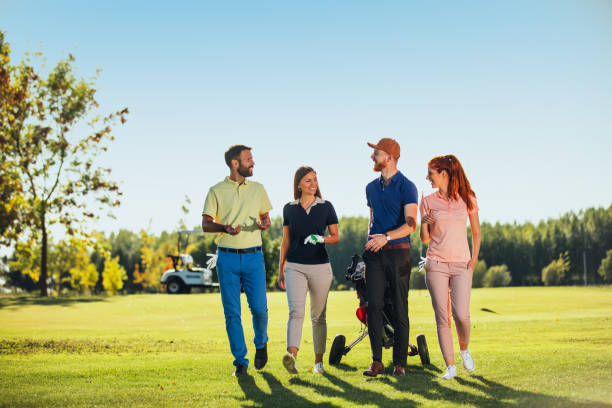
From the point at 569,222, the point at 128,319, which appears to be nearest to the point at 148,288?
the point at 569,222

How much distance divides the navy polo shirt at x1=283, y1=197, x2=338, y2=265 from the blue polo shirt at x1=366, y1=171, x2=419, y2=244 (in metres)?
0.57

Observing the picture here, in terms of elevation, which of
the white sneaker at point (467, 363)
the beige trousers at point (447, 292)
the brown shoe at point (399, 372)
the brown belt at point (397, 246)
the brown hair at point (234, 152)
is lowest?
the brown shoe at point (399, 372)

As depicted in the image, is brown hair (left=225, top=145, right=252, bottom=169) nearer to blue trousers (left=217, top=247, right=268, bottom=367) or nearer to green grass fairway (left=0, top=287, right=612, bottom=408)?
blue trousers (left=217, top=247, right=268, bottom=367)

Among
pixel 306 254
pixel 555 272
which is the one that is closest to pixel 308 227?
pixel 306 254

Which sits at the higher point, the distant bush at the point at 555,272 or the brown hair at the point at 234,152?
the brown hair at the point at 234,152

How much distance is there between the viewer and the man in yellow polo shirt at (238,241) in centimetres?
768

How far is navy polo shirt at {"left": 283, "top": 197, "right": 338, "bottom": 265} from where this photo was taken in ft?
25.1

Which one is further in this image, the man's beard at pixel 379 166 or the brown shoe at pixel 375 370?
the man's beard at pixel 379 166

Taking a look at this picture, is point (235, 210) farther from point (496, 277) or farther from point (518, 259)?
point (518, 259)

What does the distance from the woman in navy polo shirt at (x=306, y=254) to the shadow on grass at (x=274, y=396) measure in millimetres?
462

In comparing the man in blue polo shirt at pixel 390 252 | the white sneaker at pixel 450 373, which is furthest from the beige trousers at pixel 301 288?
the white sneaker at pixel 450 373

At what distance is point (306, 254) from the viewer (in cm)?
765

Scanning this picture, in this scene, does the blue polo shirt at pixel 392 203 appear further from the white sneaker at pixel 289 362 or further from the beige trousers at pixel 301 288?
the white sneaker at pixel 289 362

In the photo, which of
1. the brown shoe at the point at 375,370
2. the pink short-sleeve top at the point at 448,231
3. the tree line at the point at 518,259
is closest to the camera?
the pink short-sleeve top at the point at 448,231
